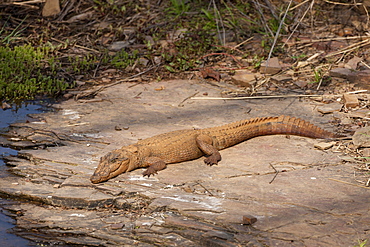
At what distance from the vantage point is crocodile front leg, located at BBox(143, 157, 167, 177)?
5676 millimetres

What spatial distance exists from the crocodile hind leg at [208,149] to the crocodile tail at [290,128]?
32.0 inches

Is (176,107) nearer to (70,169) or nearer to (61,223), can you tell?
(70,169)

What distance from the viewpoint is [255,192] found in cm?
503

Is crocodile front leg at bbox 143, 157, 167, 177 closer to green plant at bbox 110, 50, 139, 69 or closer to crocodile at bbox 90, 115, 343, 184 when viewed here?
crocodile at bbox 90, 115, 343, 184

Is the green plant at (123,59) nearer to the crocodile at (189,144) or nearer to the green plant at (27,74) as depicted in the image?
the green plant at (27,74)

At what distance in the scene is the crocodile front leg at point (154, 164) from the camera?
568 centimetres

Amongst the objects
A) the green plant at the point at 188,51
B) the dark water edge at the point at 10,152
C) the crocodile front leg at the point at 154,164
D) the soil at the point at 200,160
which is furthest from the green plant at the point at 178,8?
the crocodile front leg at the point at 154,164

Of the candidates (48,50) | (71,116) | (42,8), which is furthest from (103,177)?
(42,8)

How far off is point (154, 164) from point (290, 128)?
1.96 metres

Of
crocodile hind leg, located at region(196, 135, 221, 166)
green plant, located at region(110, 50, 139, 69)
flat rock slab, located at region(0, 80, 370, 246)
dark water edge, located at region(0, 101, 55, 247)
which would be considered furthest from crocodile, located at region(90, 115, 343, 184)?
green plant, located at region(110, 50, 139, 69)

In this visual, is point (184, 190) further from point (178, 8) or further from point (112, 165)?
point (178, 8)

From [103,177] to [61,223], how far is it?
31.8 inches

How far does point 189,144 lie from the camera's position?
6.04 m

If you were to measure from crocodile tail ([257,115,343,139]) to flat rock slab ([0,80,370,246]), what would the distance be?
90mm
